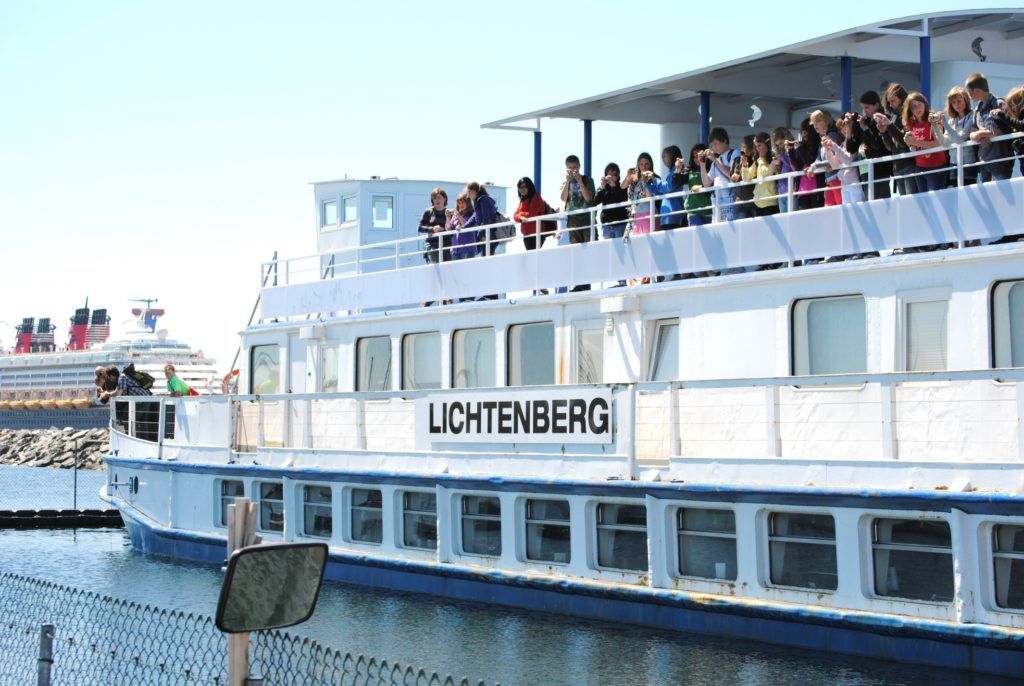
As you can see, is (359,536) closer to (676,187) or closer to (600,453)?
(600,453)

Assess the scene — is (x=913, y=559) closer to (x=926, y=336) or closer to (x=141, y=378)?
(x=926, y=336)

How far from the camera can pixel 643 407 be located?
51.4 feet

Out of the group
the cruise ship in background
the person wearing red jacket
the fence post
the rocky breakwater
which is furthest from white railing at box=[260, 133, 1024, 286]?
the cruise ship in background

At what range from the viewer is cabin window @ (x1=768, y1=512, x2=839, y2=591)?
13523mm

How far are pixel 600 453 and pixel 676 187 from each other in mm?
3617

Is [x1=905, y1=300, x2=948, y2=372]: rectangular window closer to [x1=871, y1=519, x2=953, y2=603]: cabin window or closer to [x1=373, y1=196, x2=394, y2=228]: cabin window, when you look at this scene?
[x1=871, y1=519, x2=953, y2=603]: cabin window

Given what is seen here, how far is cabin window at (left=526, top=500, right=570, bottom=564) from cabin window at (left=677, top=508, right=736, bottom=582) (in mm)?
1817

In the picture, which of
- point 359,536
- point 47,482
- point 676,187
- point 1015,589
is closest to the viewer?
point 1015,589

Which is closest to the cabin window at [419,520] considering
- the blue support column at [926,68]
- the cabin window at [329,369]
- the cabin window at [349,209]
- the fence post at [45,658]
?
the cabin window at [329,369]

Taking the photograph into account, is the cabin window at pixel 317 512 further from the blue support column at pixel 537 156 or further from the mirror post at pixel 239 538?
the mirror post at pixel 239 538

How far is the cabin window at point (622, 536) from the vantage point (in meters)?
15.4

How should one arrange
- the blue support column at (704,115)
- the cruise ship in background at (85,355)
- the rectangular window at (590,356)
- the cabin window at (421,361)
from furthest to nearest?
the cruise ship in background at (85,355)
the cabin window at (421,361)
the blue support column at (704,115)
the rectangular window at (590,356)

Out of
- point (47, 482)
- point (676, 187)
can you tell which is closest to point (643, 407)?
point (676, 187)

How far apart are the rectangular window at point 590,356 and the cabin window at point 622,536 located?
2140mm
